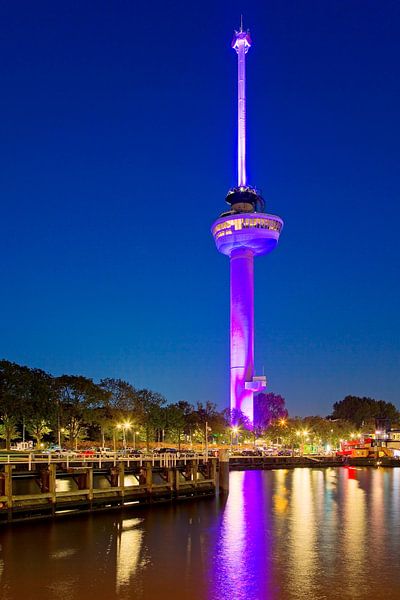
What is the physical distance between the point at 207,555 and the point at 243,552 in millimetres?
3032

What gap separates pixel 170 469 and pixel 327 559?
25632 millimetres

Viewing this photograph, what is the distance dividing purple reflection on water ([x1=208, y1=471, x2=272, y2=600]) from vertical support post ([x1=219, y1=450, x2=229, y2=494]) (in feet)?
4.46

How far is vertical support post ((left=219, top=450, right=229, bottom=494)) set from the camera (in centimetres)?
7288

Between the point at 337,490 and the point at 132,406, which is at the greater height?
the point at 132,406

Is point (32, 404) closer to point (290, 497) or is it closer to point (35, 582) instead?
point (290, 497)

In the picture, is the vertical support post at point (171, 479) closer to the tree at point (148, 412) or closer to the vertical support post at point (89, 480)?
the vertical support post at point (89, 480)

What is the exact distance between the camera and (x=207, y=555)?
41.6m

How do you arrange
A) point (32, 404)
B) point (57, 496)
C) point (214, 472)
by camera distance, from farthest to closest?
point (32, 404) < point (214, 472) < point (57, 496)

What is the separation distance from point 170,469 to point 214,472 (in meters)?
9.46

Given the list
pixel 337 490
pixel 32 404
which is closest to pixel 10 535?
pixel 337 490

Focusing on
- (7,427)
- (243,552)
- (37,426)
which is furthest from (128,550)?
(37,426)

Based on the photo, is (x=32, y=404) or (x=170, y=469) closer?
(x=170, y=469)

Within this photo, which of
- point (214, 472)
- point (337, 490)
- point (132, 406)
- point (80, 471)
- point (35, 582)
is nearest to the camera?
point (35, 582)

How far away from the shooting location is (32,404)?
119 m
